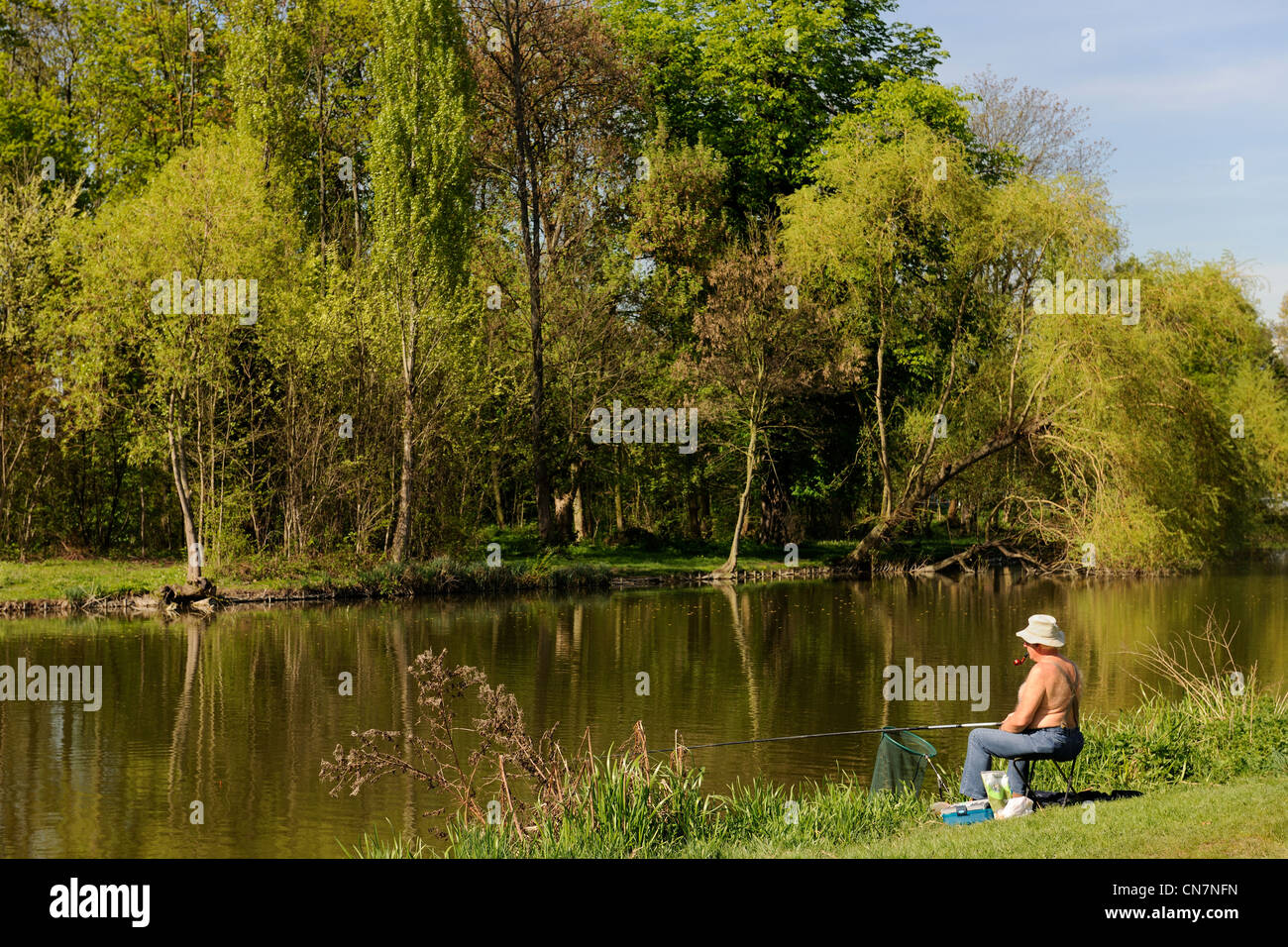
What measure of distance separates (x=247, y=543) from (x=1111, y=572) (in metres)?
24.1

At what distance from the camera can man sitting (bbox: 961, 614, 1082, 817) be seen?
964 centimetres

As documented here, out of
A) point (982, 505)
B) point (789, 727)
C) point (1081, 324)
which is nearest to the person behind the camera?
point (789, 727)

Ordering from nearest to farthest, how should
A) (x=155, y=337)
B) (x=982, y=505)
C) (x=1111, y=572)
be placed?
(x=155, y=337)
(x=1111, y=572)
(x=982, y=505)

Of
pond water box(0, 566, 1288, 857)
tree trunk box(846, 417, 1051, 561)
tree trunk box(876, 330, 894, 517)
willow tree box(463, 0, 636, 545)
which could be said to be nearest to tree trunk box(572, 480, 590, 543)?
willow tree box(463, 0, 636, 545)

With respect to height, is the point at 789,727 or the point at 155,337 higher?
the point at 155,337

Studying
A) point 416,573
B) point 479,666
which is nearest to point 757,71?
point 416,573

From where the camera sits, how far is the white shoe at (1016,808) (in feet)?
30.4

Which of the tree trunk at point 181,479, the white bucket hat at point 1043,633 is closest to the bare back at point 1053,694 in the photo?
the white bucket hat at point 1043,633

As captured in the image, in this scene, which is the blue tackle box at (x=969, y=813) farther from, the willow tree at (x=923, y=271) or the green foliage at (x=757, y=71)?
the green foliage at (x=757, y=71)

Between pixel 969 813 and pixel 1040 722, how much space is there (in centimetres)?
88

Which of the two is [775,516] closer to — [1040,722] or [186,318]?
[186,318]

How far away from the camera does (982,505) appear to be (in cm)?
3991

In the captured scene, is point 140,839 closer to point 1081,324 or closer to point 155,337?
point 155,337
